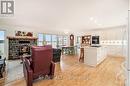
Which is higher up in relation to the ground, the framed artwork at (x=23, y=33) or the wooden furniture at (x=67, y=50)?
the framed artwork at (x=23, y=33)

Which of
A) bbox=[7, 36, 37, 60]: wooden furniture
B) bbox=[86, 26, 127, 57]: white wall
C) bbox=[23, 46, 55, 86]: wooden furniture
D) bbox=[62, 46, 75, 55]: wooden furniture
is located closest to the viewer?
bbox=[23, 46, 55, 86]: wooden furniture

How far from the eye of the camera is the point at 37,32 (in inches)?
364

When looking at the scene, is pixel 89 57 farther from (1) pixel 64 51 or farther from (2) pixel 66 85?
(1) pixel 64 51

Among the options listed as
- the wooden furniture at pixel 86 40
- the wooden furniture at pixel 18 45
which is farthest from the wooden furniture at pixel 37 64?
the wooden furniture at pixel 86 40

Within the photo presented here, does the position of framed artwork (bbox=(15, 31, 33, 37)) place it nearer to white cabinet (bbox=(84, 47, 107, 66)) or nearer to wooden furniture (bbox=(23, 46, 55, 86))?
white cabinet (bbox=(84, 47, 107, 66))

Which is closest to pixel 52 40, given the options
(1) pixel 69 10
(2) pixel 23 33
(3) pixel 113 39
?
(2) pixel 23 33

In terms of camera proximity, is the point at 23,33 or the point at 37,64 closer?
the point at 37,64

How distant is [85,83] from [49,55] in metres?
1.39

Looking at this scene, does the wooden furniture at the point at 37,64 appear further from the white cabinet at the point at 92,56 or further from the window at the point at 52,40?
the window at the point at 52,40

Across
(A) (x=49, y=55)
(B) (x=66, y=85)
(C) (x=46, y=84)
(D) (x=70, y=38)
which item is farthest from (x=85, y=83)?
(D) (x=70, y=38)

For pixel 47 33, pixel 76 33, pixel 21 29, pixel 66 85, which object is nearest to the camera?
pixel 66 85

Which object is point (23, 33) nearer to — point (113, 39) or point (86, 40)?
point (86, 40)

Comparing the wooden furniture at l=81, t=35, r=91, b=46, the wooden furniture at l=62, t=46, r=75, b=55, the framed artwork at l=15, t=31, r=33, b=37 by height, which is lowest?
the wooden furniture at l=62, t=46, r=75, b=55

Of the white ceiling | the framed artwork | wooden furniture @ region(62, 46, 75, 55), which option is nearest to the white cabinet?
the white ceiling
